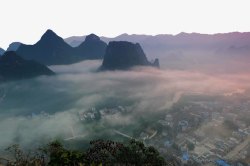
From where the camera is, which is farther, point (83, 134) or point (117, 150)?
point (83, 134)

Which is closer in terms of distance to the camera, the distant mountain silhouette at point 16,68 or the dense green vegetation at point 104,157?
the dense green vegetation at point 104,157

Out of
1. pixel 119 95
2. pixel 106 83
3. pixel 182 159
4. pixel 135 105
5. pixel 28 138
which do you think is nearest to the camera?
pixel 182 159

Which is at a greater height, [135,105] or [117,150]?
[117,150]

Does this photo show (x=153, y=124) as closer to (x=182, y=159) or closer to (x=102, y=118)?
(x=102, y=118)

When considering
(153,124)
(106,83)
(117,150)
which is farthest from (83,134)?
(106,83)

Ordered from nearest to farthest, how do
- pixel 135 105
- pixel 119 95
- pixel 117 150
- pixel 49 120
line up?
pixel 117 150
pixel 49 120
pixel 135 105
pixel 119 95

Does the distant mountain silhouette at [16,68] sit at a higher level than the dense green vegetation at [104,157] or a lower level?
lower

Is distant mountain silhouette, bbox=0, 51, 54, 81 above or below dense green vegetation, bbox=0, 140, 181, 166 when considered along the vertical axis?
below

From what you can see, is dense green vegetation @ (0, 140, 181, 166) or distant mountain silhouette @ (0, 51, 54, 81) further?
distant mountain silhouette @ (0, 51, 54, 81)
